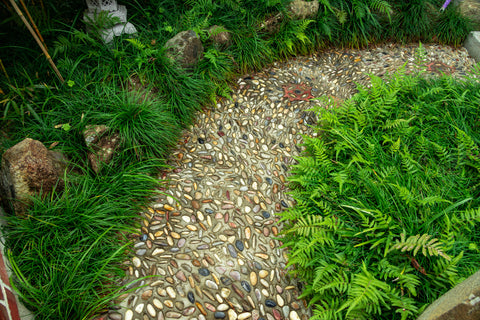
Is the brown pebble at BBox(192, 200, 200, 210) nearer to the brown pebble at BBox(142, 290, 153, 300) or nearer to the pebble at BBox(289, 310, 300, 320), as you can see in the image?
the brown pebble at BBox(142, 290, 153, 300)

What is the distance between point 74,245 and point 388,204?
2572 millimetres

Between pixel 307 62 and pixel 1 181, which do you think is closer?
pixel 1 181

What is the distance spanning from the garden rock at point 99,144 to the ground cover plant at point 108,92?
7 cm

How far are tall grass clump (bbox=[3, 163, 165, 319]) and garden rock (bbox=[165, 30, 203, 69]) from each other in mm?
1687

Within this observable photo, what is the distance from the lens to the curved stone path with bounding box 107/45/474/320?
2514 mm

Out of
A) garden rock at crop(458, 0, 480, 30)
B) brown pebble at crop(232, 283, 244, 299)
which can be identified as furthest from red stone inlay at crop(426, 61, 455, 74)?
brown pebble at crop(232, 283, 244, 299)

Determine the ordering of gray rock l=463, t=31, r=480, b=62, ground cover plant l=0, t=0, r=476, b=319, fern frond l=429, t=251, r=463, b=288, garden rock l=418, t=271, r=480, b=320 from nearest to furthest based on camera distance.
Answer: garden rock l=418, t=271, r=480, b=320 → fern frond l=429, t=251, r=463, b=288 → ground cover plant l=0, t=0, r=476, b=319 → gray rock l=463, t=31, r=480, b=62

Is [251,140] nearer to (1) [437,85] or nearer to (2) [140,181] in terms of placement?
(2) [140,181]

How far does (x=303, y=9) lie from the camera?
4.67 m

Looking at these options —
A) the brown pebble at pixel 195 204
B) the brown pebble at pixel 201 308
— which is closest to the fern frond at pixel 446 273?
the brown pebble at pixel 201 308

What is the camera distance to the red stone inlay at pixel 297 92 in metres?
4.36

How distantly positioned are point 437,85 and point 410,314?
2.86 m

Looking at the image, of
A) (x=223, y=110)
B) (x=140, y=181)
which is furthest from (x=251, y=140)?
(x=140, y=181)

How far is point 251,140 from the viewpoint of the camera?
12.7 feet
